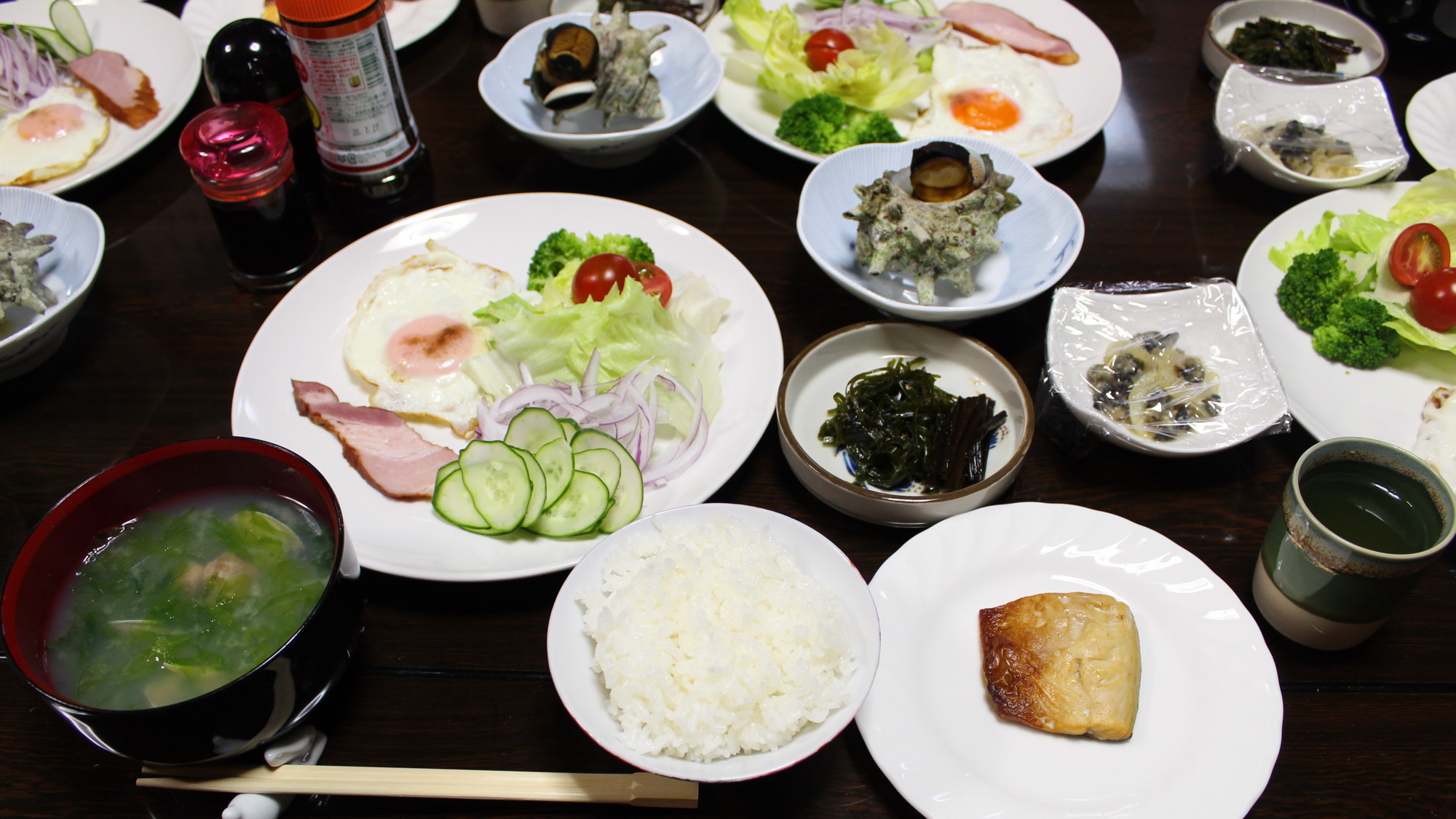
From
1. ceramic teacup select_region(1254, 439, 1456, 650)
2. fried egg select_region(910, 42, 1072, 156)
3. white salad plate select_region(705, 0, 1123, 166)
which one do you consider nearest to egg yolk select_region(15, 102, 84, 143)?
white salad plate select_region(705, 0, 1123, 166)

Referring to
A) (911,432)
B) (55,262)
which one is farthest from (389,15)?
(911,432)

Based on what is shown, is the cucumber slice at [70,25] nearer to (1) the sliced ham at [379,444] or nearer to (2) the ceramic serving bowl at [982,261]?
(1) the sliced ham at [379,444]

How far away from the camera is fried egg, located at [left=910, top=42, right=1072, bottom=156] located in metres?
3.46

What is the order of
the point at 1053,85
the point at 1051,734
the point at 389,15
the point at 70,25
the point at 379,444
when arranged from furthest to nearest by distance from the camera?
the point at 389,15, the point at 1053,85, the point at 70,25, the point at 379,444, the point at 1051,734

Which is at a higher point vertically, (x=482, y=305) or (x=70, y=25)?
(x=70, y=25)

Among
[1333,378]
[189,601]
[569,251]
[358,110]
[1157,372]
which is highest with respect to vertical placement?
[358,110]

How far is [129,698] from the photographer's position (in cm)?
162

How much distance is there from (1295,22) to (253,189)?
4.40 m

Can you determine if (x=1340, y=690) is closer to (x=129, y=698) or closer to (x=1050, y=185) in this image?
(x=1050, y=185)

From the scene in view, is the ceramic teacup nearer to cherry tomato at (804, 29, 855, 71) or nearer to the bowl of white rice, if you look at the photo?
the bowl of white rice

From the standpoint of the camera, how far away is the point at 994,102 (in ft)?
11.7

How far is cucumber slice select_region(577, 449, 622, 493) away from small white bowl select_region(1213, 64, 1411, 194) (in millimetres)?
2715

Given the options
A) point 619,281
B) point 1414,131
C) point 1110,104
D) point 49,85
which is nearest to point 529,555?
point 619,281

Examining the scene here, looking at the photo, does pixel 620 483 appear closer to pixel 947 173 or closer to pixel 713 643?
pixel 713 643
